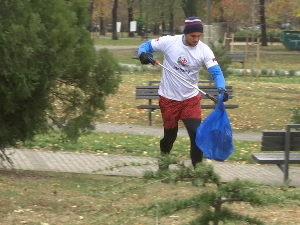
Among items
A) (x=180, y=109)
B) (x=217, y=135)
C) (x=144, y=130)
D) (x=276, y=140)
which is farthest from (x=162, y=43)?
(x=144, y=130)

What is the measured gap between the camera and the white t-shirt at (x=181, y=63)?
721 cm

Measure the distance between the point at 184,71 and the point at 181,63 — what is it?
95mm

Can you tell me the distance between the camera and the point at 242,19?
2287 inches

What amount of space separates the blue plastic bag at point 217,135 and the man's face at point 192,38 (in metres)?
0.86

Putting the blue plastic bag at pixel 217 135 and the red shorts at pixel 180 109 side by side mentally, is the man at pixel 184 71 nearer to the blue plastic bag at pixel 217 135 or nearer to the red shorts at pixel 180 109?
the red shorts at pixel 180 109

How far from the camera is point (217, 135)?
6.36 metres

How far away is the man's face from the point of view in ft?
23.3

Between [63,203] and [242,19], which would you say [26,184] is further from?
[242,19]

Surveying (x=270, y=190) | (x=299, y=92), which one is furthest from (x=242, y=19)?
(x=270, y=190)

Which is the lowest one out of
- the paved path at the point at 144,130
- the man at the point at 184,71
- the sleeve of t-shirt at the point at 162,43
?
the paved path at the point at 144,130

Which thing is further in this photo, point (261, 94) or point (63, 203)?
point (261, 94)

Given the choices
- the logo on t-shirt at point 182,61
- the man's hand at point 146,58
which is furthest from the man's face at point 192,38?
the man's hand at point 146,58

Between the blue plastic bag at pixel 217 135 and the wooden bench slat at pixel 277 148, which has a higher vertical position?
the blue plastic bag at pixel 217 135

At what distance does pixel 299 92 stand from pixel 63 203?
13.5 metres
